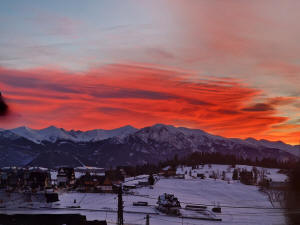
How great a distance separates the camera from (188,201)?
96938mm

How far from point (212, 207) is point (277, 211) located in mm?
13847

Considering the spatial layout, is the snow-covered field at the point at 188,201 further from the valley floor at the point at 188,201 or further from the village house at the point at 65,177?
the village house at the point at 65,177

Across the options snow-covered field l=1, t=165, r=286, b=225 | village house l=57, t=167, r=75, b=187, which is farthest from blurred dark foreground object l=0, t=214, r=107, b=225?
village house l=57, t=167, r=75, b=187

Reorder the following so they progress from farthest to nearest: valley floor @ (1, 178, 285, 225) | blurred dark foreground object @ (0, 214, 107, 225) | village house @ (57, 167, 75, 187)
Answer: village house @ (57, 167, 75, 187)
valley floor @ (1, 178, 285, 225)
blurred dark foreground object @ (0, 214, 107, 225)

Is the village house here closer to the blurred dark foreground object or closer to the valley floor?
the valley floor

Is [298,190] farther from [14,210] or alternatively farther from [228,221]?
[14,210]

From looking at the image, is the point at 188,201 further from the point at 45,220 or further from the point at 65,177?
the point at 65,177

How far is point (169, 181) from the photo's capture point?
457 feet

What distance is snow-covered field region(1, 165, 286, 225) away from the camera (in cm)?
7019

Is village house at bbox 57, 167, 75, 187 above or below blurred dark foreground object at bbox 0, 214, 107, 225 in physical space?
above

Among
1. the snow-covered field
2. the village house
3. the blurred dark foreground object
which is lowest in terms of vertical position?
the snow-covered field

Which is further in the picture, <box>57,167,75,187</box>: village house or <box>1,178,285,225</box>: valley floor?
<box>57,167,75,187</box>: village house

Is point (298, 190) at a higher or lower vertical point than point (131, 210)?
higher

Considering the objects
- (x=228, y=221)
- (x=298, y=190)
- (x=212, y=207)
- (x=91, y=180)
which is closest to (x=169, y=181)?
(x=91, y=180)
